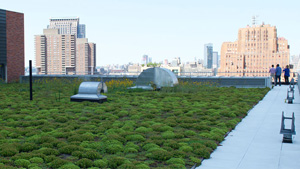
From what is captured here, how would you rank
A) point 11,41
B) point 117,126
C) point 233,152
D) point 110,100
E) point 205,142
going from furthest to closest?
1. point 11,41
2. point 110,100
3. point 117,126
4. point 205,142
5. point 233,152

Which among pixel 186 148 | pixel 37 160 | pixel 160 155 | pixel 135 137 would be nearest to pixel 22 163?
pixel 37 160

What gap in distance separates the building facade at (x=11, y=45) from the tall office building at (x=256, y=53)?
496ft

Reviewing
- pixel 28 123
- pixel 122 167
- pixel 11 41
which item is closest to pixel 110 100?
pixel 28 123

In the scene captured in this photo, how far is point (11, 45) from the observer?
3045 centimetres

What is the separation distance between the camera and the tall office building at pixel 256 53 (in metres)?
181

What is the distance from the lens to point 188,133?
8.52 m

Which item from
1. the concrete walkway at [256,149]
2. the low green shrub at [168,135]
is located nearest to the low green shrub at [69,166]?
the concrete walkway at [256,149]

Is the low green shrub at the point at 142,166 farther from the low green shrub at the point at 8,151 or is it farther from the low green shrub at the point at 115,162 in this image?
the low green shrub at the point at 8,151

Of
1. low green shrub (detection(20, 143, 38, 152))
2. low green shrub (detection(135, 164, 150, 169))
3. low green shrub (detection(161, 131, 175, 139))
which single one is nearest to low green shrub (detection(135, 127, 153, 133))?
low green shrub (detection(161, 131, 175, 139))

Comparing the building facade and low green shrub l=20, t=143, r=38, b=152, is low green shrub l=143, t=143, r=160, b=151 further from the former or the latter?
the building facade

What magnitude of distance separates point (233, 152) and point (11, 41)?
2794cm

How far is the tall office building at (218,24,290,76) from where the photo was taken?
18062 centimetres

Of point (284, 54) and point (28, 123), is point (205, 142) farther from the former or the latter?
point (284, 54)

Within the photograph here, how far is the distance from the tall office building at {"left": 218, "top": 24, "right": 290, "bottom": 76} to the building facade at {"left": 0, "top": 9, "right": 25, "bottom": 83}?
151215 millimetres
